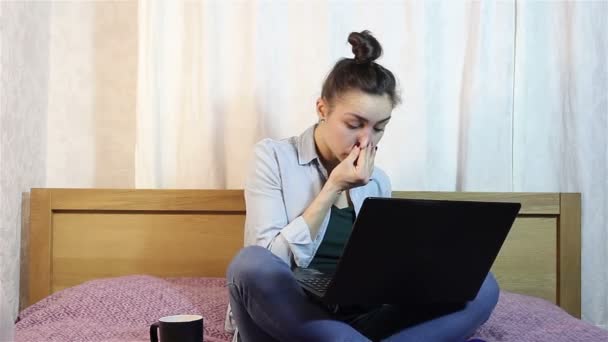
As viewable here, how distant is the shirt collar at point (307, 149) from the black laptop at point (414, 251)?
0.36 m

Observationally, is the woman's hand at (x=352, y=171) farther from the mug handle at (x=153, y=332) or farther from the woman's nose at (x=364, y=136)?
the mug handle at (x=153, y=332)

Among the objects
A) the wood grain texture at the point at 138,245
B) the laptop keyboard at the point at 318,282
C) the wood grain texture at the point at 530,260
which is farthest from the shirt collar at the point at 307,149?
the wood grain texture at the point at 530,260

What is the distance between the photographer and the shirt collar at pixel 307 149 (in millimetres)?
1414

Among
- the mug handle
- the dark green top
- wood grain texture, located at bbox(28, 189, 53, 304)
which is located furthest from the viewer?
wood grain texture, located at bbox(28, 189, 53, 304)

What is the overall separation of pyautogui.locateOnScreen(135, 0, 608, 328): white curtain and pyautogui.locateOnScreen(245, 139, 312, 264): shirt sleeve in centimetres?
42

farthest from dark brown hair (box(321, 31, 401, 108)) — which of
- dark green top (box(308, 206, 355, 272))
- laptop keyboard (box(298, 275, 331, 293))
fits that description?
laptop keyboard (box(298, 275, 331, 293))

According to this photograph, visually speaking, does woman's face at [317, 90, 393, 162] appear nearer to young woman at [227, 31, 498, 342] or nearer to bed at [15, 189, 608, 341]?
young woman at [227, 31, 498, 342]

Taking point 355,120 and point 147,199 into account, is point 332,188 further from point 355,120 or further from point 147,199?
point 147,199

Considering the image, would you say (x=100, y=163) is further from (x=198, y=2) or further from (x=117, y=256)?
(x=198, y=2)

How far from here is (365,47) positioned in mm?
1359

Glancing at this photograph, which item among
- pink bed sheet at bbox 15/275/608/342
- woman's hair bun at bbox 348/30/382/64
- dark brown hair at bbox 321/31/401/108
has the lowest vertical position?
pink bed sheet at bbox 15/275/608/342

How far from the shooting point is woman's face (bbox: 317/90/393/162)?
1.32 meters

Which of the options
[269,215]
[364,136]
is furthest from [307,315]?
[364,136]

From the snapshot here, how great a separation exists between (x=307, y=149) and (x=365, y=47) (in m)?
0.24
